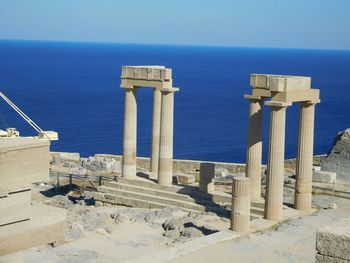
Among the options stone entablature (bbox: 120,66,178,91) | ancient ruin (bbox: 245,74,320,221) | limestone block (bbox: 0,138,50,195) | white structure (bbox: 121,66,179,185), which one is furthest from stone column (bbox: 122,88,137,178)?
limestone block (bbox: 0,138,50,195)

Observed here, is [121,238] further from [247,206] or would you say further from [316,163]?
[316,163]

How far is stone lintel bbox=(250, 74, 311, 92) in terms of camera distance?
20.8 meters

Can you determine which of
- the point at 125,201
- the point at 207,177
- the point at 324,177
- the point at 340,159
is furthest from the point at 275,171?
the point at 340,159

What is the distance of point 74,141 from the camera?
68.8 meters

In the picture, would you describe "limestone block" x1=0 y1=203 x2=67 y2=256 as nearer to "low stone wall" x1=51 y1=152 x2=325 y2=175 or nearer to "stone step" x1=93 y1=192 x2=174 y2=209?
"stone step" x1=93 y1=192 x2=174 y2=209

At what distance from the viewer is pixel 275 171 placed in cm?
2144

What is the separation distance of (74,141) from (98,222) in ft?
153

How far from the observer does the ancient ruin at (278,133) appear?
68.9 ft

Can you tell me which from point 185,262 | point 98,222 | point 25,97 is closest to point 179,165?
point 98,222

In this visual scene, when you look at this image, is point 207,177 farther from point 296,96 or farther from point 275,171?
point 296,96

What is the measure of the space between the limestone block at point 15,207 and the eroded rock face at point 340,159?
24.3 meters

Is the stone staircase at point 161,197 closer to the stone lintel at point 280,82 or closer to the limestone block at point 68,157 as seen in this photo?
the stone lintel at point 280,82

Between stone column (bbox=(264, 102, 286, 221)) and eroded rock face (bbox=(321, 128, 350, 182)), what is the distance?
8.94 metres

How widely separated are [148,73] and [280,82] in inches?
272
